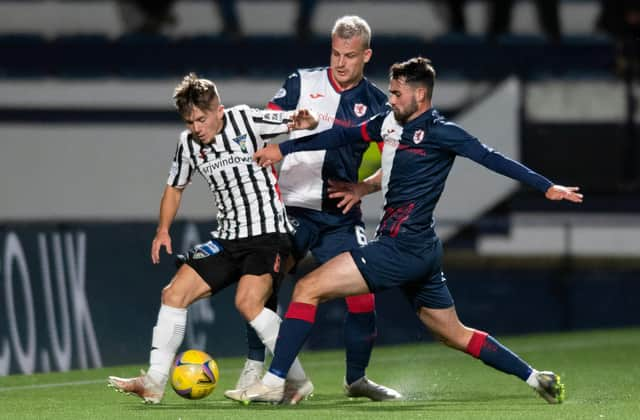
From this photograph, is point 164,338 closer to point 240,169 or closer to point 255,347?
point 255,347

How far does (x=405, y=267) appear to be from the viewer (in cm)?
709

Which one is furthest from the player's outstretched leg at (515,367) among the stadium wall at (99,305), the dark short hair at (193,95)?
the dark short hair at (193,95)

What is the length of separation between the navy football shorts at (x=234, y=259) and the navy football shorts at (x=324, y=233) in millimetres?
410

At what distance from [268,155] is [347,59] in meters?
0.92

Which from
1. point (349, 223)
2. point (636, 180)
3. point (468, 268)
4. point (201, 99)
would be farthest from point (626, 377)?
point (636, 180)

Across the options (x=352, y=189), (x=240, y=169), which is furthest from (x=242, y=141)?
(x=352, y=189)

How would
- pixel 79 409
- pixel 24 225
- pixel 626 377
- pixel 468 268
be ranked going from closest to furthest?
pixel 79 409 < pixel 626 377 < pixel 24 225 < pixel 468 268

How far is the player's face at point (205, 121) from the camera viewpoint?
7.23 m

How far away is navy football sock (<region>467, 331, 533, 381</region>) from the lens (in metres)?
7.24

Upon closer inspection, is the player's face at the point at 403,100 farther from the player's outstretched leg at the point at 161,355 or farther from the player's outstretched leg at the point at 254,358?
the player's outstretched leg at the point at 161,355

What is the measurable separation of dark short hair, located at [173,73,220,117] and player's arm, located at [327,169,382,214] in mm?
931

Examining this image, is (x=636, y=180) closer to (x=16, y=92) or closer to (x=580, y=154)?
(x=580, y=154)

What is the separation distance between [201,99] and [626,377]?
376 centimetres

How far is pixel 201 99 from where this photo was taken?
720 cm
